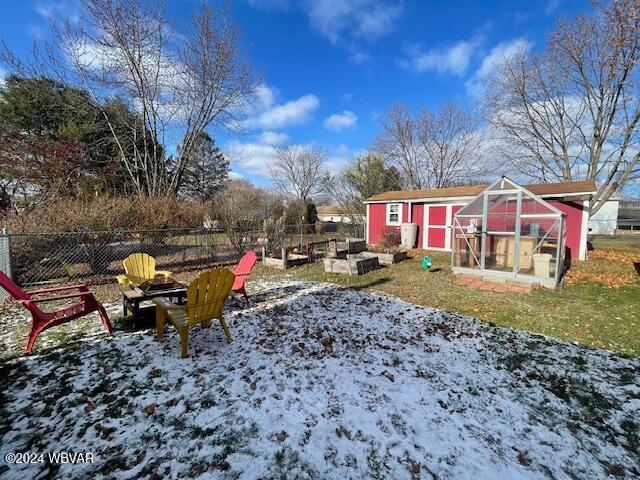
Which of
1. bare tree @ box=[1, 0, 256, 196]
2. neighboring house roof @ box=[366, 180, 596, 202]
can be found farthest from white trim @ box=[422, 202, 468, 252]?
bare tree @ box=[1, 0, 256, 196]

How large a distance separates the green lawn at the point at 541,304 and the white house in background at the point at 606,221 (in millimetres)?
22412

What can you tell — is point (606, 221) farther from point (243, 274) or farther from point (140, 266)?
point (140, 266)

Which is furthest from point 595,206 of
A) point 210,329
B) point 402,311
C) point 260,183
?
point 260,183

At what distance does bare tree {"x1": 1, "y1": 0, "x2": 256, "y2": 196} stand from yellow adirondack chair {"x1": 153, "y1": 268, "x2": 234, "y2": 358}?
32.1ft

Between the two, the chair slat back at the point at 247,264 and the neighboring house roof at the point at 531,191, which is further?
the neighboring house roof at the point at 531,191

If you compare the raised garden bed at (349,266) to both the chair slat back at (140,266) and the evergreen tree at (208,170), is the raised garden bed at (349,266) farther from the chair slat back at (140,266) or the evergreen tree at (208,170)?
the evergreen tree at (208,170)

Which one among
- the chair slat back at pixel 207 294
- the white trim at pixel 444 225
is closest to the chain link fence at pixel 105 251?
the chair slat back at pixel 207 294

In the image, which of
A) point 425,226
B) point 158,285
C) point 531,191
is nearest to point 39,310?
point 158,285

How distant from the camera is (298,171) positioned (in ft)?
101

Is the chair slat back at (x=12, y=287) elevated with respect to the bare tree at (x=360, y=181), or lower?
lower

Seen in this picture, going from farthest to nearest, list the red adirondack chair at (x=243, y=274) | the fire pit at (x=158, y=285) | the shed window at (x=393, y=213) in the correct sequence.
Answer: the shed window at (x=393, y=213) → the red adirondack chair at (x=243, y=274) → the fire pit at (x=158, y=285)

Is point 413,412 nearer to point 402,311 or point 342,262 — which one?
point 402,311

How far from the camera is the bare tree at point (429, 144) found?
870 inches

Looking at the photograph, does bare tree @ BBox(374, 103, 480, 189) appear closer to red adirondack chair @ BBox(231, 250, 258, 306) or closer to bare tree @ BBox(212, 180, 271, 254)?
bare tree @ BBox(212, 180, 271, 254)
